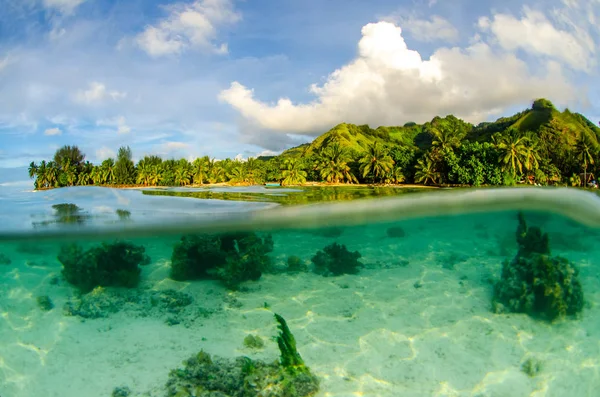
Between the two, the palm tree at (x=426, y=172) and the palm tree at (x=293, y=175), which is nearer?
the palm tree at (x=426, y=172)

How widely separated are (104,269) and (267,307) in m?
5.60

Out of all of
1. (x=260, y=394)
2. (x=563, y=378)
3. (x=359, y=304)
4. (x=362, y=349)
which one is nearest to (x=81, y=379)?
(x=260, y=394)

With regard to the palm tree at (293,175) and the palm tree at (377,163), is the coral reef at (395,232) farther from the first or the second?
the palm tree at (293,175)

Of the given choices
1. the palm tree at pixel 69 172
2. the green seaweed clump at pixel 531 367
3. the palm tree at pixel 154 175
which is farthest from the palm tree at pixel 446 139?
the palm tree at pixel 69 172

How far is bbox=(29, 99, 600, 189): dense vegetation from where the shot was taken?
42188 millimetres

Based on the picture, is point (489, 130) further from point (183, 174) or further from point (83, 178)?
point (83, 178)

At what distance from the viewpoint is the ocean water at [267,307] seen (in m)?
7.63

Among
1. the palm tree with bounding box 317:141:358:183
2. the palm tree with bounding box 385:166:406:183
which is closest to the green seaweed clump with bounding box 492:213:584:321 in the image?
the palm tree with bounding box 385:166:406:183

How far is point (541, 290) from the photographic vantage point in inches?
377

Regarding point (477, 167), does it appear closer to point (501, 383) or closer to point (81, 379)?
point (501, 383)

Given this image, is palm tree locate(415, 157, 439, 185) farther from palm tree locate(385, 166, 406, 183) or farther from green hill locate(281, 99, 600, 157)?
green hill locate(281, 99, 600, 157)

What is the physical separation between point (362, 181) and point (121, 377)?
51.6 metres

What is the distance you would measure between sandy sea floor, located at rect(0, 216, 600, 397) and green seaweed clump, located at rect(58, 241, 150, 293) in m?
0.53

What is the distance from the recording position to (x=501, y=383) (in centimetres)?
747
